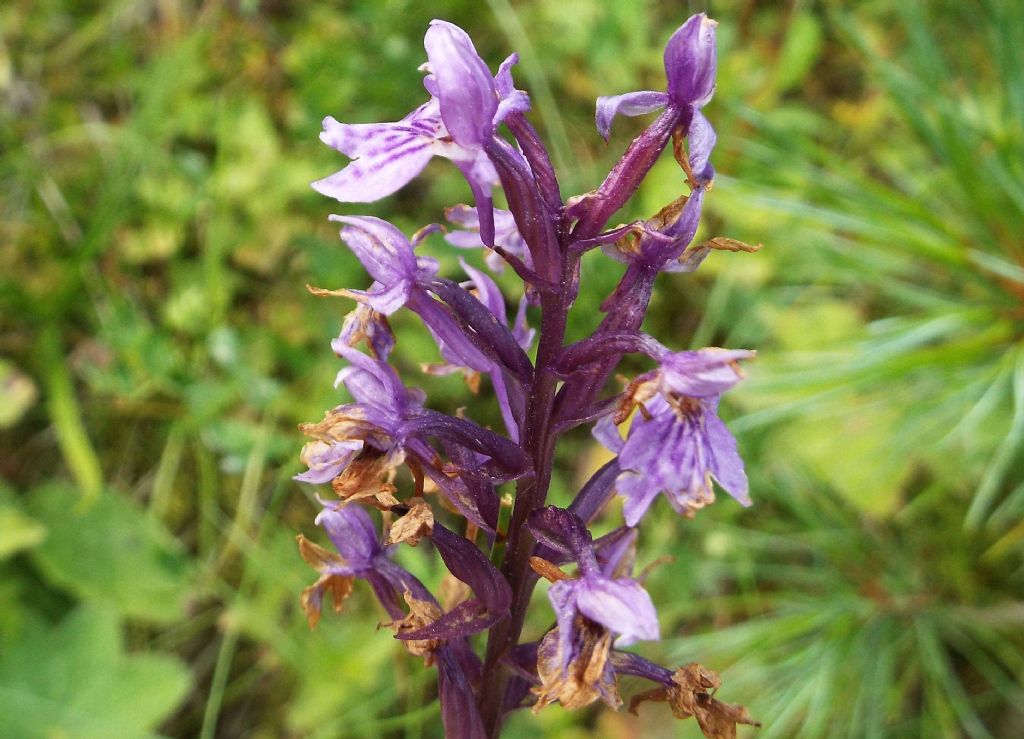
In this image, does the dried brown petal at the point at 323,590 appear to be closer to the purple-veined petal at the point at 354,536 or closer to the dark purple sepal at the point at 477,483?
the purple-veined petal at the point at 354,536

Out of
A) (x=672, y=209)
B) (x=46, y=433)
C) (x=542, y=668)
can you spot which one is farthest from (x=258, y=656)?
→ (x=672, y=209)

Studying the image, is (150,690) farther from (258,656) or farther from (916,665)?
(916,665)

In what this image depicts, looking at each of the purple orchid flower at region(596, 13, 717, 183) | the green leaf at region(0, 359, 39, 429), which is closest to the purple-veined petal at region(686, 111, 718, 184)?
the purple orchid flower at region(596, 13, 717, 183)

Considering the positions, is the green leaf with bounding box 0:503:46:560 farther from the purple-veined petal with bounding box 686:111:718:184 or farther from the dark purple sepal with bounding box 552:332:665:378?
the purple-veined petal with bounding box 686:111:718:184

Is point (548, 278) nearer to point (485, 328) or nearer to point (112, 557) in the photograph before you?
point (485, 328)

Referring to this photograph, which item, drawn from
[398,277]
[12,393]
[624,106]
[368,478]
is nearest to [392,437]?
[368,478]

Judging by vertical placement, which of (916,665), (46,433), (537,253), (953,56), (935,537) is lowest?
(916,665)

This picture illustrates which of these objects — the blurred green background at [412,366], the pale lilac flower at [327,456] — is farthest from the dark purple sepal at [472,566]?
the blurred green background at [412,366]
